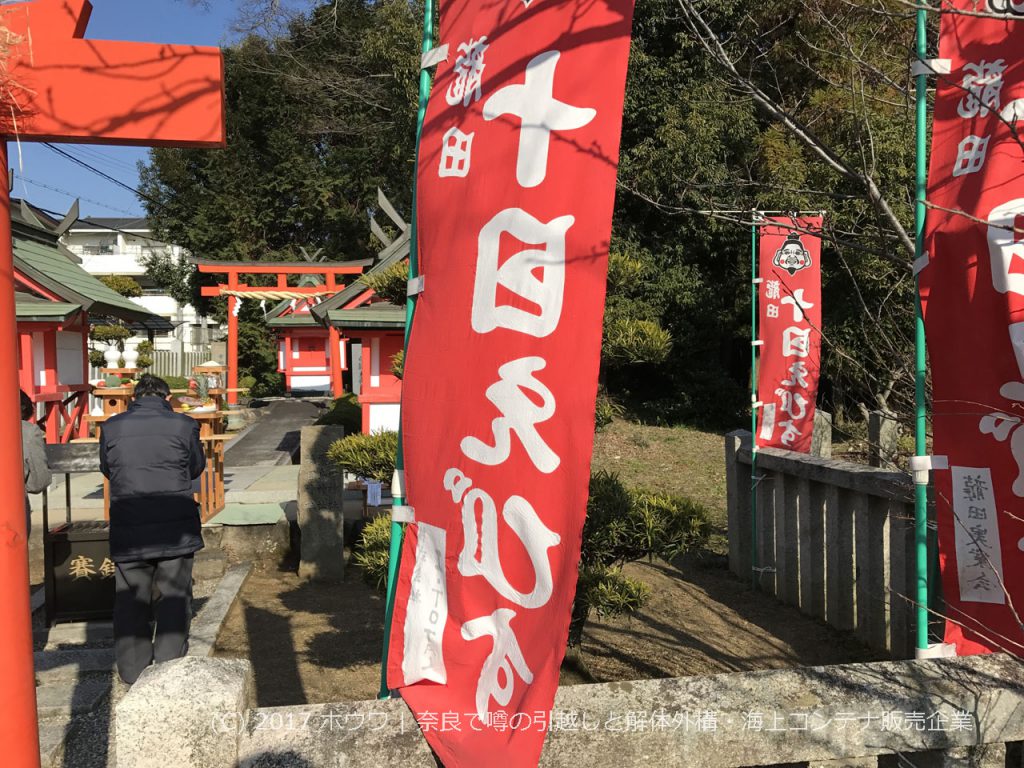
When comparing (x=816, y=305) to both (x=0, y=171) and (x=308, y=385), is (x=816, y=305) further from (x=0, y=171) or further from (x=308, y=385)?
(x=308, y=385)

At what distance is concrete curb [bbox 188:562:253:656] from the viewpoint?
5.41m

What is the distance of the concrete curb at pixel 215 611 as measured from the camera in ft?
17.7

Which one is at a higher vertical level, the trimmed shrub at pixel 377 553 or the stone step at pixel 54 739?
the trimmed shrub at pixel 377 553

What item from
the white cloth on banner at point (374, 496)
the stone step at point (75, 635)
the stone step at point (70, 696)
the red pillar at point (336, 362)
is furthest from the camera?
the red pillar at point (336, 362)

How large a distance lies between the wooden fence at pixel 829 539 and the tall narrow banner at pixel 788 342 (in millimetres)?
391

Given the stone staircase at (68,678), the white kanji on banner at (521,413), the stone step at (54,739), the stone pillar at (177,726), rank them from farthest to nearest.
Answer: the stone staircase at (68,678) → the stone step at (54,739) → the white kanji on banner at (521,413) → the stone pillar at (177,726)

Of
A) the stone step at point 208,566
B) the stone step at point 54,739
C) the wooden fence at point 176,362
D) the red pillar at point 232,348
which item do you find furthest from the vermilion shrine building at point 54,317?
the wooden fence at point 176,362

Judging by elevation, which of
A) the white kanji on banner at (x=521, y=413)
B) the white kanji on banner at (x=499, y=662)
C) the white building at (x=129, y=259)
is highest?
the white building at (x=129, y=259)

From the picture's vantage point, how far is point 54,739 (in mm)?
3898

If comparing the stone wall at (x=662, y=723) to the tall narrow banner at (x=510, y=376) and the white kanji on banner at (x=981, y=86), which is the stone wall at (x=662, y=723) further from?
the white kanji on banner at (x=981, y=86)

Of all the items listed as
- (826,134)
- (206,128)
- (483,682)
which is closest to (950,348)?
(483,682)

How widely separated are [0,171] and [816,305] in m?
7.19

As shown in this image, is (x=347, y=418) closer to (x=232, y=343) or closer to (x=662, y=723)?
(x=662, y=723)

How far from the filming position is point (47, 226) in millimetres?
16547
